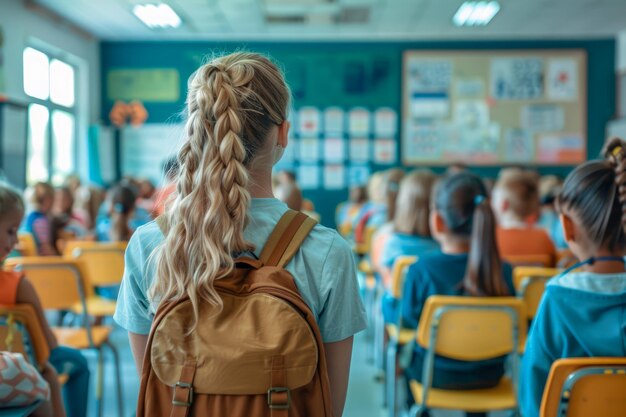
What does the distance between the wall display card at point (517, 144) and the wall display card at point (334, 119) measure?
97.8 inches

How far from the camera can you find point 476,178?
2346 millimetres

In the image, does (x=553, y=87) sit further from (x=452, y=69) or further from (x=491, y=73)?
(x=452, y=69)

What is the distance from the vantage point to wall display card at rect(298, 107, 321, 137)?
30.4 feet

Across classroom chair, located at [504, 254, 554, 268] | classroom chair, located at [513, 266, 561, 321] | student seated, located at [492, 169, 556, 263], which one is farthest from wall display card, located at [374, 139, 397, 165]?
classroom chair, located at [513, 266, 561, 321]

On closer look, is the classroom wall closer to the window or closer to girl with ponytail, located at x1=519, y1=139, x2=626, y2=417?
the window

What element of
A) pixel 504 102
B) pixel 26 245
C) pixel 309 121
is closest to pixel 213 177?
pixel 26 245

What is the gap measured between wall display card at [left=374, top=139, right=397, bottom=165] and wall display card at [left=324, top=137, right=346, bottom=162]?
509mm

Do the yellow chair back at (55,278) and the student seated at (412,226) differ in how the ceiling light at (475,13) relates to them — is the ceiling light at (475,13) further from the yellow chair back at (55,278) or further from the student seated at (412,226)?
the yellow chair back at (55,278)

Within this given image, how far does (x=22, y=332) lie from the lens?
5.81 ft

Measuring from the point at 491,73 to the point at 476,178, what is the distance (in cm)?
732

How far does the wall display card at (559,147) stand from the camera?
9102mm

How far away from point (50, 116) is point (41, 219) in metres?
4.79

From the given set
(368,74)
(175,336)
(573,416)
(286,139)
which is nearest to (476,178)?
(573,416)

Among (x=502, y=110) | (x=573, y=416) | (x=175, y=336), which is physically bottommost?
(x=573, y=416)
